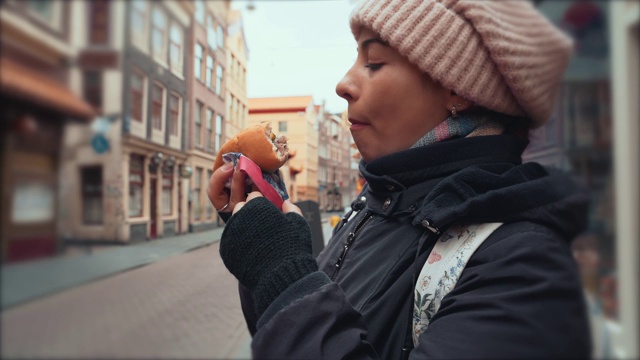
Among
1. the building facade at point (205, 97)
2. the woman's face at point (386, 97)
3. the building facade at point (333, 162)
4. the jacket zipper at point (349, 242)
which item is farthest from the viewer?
the building facade at point (333, 162)

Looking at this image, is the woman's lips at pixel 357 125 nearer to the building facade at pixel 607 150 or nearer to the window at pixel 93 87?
the building facade at pixel 607 150

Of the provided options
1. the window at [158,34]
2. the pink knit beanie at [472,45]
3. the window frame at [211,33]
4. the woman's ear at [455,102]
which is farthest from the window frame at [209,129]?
the woman's ear at [455,102]

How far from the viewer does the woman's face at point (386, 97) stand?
82cm

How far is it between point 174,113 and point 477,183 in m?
0.52

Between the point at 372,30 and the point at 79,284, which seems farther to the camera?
the point at 372,30

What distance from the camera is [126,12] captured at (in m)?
0.38

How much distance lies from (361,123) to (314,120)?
0.24 meters

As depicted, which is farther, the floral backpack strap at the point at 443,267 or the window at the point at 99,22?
the floral backpack strap at the point at 443,267

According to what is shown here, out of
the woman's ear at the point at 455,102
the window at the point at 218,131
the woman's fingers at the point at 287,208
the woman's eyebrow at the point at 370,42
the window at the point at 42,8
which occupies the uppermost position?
the woman's eyebrow at the point at 370,42

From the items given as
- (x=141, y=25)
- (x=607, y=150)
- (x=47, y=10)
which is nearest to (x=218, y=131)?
(x=141, y=25)

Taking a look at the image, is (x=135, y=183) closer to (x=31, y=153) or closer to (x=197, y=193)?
(x=31, y=153)

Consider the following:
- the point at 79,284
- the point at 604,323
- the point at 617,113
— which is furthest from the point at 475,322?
the point at 79,284

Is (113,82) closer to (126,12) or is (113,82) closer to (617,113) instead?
(126,12)

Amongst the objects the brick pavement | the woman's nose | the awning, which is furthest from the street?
the woman's nose
